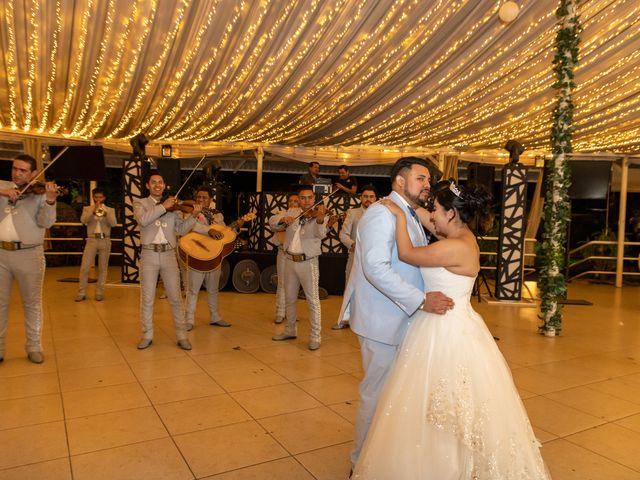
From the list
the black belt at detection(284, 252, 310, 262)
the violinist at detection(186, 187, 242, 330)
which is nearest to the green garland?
the black belt at detection(284, 252, 310, 262)

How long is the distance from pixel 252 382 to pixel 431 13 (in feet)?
12.2

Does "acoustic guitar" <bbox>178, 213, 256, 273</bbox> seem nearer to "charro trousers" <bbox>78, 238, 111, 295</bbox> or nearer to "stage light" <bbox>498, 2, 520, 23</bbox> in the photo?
"charro trousers" <bbox>78, 238, 111, 295</bbox>

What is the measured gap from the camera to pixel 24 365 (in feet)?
13.6

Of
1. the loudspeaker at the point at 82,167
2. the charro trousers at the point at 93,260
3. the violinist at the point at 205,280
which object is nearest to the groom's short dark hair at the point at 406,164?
the violinist at the point at 205,280

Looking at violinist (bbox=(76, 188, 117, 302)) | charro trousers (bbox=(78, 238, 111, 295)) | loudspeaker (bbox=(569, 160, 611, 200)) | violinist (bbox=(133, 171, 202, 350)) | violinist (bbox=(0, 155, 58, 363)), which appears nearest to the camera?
violinist (bbox=(0, 155, 58, 363))

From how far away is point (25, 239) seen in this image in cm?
403

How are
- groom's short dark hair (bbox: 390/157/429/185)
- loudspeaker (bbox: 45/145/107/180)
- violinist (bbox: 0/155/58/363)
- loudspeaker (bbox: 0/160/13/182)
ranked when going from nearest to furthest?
groom's short dark hair (bbox: 390/157/429/185), violinist (bbox: 0/155/58/363), loudspeaker (bbox: 45/145/107/180), loudspeaker (bbox: 0/160/13/182)

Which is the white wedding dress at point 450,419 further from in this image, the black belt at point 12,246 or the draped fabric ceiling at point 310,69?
the draped fabric ceiling at point 310,69

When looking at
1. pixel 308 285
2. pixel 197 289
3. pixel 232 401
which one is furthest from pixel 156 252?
pixel 232 401

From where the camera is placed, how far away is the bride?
2068mm

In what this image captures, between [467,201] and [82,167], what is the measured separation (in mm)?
6052

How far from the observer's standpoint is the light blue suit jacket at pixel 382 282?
7.30 feet

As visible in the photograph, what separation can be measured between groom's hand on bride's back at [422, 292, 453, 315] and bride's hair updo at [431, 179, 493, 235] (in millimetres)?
402

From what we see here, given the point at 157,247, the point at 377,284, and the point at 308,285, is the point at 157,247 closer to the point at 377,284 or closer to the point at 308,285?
the point at 308,285
